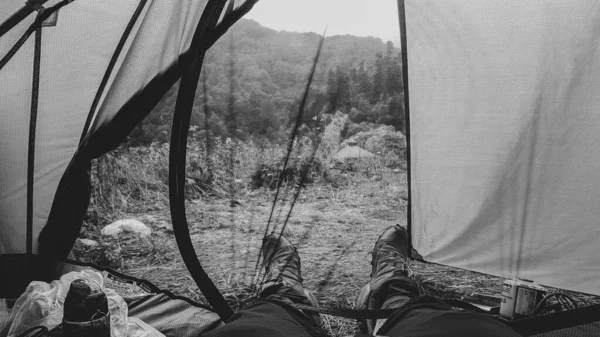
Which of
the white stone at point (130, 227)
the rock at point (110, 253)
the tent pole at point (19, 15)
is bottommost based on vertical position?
the rock at point (110, 253)

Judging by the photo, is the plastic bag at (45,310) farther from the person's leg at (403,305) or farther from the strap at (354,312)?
the person's leg at (403,305)

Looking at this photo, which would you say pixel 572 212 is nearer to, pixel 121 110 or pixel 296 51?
pixel 296 51

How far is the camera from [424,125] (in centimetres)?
129

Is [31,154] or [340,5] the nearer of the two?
[340,5]

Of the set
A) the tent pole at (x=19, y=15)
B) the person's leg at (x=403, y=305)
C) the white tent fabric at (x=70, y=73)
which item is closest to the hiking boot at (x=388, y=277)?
the person's leg at (x=403, y=305)

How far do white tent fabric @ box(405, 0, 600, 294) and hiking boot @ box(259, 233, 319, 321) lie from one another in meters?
0.43

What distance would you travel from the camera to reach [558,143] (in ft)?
3.79

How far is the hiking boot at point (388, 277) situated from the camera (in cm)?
130

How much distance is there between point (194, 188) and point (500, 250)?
2.99 ft

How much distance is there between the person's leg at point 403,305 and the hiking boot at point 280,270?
195mm

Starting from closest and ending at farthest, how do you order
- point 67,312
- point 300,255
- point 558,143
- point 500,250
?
point 67,312
point 558,143
point 500,250
point 300,255

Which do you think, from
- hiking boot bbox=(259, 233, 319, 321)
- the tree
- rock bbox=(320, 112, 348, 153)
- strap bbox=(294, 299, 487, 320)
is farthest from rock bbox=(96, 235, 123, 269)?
the tree

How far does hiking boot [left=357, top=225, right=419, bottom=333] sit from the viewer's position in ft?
4.28

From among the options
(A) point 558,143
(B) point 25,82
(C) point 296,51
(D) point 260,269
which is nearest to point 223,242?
(D) point 260,269
